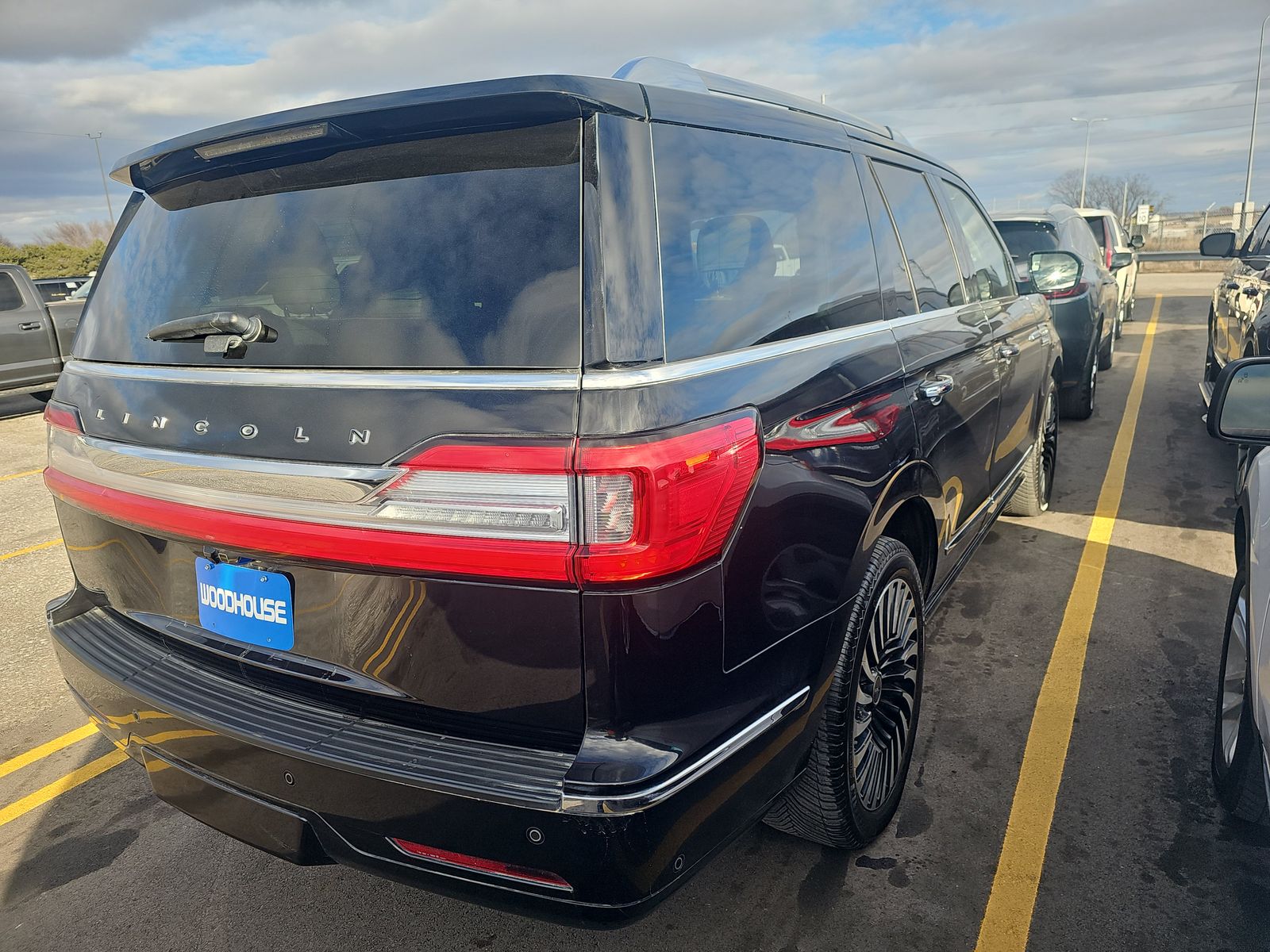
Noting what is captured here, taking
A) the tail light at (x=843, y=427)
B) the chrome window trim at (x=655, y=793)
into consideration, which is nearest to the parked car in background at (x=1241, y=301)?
the tail light at (x=843, y=427)

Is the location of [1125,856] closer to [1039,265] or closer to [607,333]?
[607,333]

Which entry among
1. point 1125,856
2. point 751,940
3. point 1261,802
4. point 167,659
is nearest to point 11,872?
point 167,659

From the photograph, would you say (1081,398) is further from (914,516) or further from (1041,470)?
(914,516)

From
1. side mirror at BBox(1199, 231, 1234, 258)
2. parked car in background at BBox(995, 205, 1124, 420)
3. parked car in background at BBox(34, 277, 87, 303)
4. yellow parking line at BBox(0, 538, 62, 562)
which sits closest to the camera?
yellow parking line at BBox(0, 538, 62, 562)

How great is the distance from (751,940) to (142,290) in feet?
7.54

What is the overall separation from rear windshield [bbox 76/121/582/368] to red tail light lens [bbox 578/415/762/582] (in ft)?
0.71

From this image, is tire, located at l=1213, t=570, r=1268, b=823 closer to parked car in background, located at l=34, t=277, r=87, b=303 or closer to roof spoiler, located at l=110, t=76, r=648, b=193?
roof spoiler, located at l=110, t=76, r=648, b=193

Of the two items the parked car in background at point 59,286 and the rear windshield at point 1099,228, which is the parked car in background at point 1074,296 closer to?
the rear windshield at point 1099,228

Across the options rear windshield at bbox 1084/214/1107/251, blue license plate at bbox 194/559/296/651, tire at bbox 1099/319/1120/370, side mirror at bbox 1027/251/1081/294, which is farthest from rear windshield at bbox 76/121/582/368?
rear windshield at bbox 1084/214/1107/251

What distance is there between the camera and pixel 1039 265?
17.0 feet

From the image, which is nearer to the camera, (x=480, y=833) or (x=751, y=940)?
(x=480, y=833)

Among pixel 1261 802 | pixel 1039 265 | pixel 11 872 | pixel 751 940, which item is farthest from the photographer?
pixel 1039 265

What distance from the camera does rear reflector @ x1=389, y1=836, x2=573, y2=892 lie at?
5.55 feet

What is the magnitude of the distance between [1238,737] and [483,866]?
2099 mm
